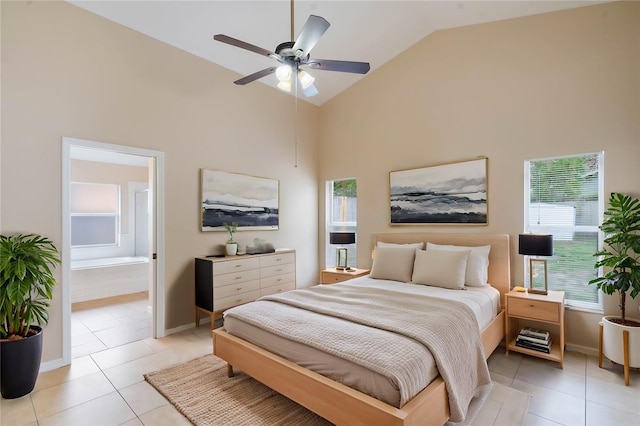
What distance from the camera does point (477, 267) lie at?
3.37 metres

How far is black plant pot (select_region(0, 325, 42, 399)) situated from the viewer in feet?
7.58

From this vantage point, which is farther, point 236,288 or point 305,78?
point 236,288

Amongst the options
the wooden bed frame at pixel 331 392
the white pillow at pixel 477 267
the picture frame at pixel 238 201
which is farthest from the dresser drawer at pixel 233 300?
the white pillow at pixel 477 267

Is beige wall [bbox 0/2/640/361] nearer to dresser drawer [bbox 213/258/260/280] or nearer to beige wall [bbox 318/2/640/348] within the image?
beige wall [bbox 318/2/640/348]

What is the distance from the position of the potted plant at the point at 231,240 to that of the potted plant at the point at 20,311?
69.5 inches

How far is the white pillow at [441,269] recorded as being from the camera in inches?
128

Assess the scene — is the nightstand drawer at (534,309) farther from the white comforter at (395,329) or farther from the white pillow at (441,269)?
the white pillow at (441,269)

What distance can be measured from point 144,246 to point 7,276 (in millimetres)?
4335

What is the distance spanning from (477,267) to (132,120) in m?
4.16

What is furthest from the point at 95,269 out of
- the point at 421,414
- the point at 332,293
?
→ the point at 421,414

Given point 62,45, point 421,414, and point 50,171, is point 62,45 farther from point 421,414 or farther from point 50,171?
point 421,414

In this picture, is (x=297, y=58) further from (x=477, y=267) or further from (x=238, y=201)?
(x=477, y=267)

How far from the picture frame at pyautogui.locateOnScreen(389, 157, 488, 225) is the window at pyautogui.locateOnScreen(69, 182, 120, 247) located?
552 centimetres

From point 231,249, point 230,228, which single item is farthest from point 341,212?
point 231,249
